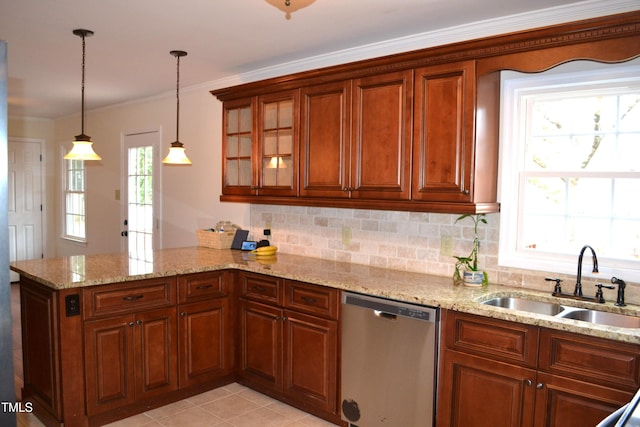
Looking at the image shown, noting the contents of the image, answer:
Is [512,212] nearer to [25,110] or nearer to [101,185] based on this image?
[101,185]

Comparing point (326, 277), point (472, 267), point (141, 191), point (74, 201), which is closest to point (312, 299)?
point (326, 277)

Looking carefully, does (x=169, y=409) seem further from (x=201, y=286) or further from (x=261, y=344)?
(x=201, y=286)

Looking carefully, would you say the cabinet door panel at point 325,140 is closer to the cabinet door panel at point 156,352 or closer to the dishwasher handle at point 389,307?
the dishwasher handle at point 389,307

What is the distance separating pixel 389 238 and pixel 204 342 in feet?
5.07

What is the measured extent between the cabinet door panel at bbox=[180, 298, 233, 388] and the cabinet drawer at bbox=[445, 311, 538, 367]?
175cm

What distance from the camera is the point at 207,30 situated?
317cm

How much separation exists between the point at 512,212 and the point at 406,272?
2.64 feet

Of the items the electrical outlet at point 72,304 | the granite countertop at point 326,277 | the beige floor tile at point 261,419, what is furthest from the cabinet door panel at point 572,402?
the electrical outlet at point 72,304

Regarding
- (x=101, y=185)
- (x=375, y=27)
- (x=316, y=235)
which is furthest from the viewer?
(x=101, y=185)

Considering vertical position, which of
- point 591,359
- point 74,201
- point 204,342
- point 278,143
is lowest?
point 204,342

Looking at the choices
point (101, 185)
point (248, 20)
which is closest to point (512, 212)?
point (248, 20)

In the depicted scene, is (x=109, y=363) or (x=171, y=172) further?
(x=171, y=172)

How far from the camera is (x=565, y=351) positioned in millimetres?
2111

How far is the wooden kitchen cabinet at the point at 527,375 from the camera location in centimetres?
200
